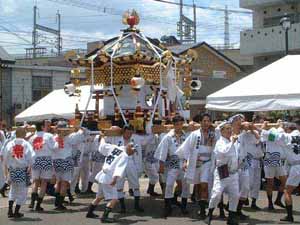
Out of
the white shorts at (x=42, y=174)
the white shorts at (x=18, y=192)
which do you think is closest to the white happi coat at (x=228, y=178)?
the white shorts at (x=18, y=192)

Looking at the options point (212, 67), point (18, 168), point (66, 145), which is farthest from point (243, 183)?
point (212, 67)

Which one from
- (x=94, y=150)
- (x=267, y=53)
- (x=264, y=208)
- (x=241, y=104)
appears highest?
(x=267, y=53)

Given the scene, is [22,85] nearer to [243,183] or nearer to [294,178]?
[243,183]

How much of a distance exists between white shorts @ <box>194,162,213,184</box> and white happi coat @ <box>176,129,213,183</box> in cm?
7

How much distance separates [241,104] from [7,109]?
21.8 metres

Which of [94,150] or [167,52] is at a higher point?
[167,52]

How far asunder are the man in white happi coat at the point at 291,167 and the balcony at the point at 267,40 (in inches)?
1108

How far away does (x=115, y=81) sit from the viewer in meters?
14.4

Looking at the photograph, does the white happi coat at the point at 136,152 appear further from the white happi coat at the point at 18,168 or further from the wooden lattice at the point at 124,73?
the wooden lattice at the point at 124,73

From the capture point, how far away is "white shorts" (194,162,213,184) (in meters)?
10.4

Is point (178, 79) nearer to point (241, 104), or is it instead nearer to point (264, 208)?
point (241, 104)

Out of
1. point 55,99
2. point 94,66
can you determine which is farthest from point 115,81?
point 55,99

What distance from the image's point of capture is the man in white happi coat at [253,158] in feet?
37.9

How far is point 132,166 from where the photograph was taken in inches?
470
